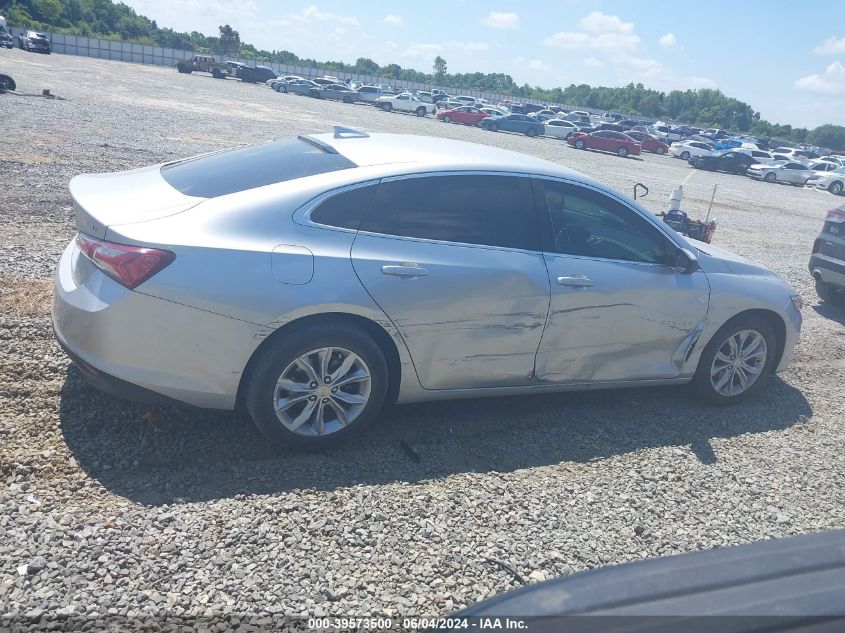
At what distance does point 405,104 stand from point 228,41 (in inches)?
2563

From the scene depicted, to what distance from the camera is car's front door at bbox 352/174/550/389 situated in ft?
13.8

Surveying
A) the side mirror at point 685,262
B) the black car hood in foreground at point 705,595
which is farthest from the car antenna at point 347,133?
the black car hood in foreground at point 705,595

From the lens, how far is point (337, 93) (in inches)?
2211

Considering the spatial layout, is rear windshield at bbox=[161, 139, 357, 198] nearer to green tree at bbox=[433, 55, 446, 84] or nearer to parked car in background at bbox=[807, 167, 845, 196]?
parked car in background at bbox=[807, 167, 845, 196]

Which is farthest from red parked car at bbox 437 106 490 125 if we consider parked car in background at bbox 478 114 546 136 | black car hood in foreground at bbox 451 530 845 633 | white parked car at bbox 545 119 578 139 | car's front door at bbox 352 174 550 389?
black car hood in foreground at bbox 451 530 845 633

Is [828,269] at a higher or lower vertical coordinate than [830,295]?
higher

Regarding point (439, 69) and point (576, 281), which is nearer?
point (576, 281)

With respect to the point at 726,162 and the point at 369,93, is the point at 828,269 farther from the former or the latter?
the point at 369,93

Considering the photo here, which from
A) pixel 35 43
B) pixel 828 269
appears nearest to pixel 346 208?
pixel 828 269

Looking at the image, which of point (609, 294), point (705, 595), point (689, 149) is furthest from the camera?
point (689, 149)

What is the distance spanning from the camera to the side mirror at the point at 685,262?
16.7ft

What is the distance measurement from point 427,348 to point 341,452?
788mm

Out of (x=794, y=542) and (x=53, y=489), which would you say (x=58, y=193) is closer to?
(x=53, y=489)

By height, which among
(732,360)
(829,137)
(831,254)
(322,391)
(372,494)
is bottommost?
(372,494)
